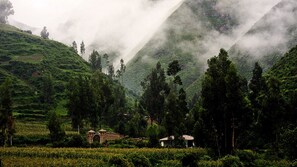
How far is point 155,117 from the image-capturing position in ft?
337

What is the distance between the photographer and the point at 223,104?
61625 mm

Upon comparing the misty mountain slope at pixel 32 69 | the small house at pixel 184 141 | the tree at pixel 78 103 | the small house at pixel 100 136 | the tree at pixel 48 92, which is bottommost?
the small house at pixel 184 141

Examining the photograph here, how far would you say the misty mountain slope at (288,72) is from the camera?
9201 cm

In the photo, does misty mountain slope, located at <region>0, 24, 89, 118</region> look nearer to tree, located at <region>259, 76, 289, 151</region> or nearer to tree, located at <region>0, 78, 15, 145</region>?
tree, located at <region>0, 78, 15, 145</region>

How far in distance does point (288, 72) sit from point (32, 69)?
351ft

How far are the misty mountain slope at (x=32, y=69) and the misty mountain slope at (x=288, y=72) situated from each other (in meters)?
74.6

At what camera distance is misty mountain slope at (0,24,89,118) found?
418 ft

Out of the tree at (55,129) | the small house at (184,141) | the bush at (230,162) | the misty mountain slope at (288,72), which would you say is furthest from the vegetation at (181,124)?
the small house at (184,141)

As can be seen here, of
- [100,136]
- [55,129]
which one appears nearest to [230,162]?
[55,129]

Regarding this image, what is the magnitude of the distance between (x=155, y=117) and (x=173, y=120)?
28746 millimetres

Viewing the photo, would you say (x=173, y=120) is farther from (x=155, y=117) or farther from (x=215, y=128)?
(x=155, y=117)

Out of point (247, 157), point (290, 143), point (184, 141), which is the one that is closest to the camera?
point (290, 143)

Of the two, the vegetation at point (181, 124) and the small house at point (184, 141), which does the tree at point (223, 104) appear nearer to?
the vegetation at point (181, 124)

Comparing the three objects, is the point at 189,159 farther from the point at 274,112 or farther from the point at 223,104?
the point at 274,112
